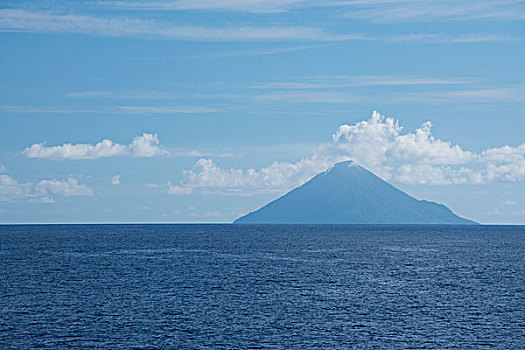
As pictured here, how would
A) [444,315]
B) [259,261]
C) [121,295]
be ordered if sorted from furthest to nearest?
[259,261], [121,295], [444,315]

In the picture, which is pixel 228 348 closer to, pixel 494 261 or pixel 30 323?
pixel 30 323

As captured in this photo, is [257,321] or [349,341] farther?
[257,321]

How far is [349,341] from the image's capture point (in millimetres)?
64438

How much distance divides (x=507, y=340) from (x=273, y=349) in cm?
2455

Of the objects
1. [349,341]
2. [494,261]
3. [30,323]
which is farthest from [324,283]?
[494,261]

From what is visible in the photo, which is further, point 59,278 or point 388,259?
point 388,259

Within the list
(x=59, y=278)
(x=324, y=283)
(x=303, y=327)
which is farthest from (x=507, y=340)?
(x=59, y=278)

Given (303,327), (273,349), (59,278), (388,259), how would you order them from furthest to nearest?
(388,259) < (59,278) < (303,327) < (273,349)

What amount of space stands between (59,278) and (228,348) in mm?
61845

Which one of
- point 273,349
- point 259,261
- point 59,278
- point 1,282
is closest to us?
point 273,349

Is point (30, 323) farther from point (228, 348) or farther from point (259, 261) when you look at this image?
point (259, 261)

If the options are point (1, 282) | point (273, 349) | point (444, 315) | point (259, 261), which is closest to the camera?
point (273, 349)

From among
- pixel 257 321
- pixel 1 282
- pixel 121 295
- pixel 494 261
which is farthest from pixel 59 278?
pixel 494 261

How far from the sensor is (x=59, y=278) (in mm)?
113062
